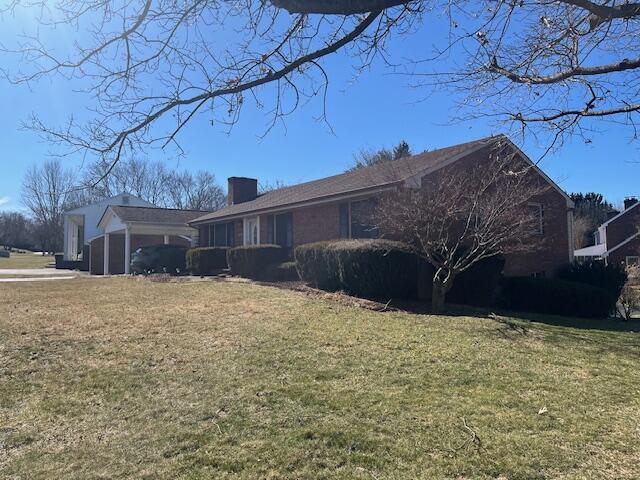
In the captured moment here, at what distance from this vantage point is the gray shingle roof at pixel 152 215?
3049cm

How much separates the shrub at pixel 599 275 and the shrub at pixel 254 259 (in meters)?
11.3

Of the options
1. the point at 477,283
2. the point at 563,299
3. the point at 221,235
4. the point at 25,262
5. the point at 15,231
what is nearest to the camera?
the point at 477,283

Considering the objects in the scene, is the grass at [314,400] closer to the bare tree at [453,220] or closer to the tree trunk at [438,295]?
the tree trunk at [438,295]

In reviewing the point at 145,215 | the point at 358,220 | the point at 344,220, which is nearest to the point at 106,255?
the point at 145,215

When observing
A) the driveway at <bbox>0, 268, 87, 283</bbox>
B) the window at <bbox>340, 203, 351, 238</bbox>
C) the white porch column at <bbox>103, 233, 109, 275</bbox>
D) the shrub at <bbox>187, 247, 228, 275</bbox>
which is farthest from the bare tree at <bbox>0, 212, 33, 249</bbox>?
the window at <bbox>340, 203, 351, 238</bbox>

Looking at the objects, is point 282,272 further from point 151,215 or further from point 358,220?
point 151,215

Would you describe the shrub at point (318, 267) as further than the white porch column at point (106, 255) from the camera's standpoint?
No

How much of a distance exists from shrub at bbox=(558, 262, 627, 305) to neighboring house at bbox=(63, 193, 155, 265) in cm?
3630

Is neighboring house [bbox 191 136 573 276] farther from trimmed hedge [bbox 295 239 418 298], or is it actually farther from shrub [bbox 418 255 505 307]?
shrub [bbox 418 255 505 307]

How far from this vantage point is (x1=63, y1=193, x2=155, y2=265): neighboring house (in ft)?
145

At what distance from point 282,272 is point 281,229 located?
12.8 feet

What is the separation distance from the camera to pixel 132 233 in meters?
31.7

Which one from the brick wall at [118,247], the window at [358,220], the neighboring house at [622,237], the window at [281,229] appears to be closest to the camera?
the window at [358,220]

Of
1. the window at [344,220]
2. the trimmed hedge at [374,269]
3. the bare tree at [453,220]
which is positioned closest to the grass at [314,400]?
the bare tree at [453,220]
